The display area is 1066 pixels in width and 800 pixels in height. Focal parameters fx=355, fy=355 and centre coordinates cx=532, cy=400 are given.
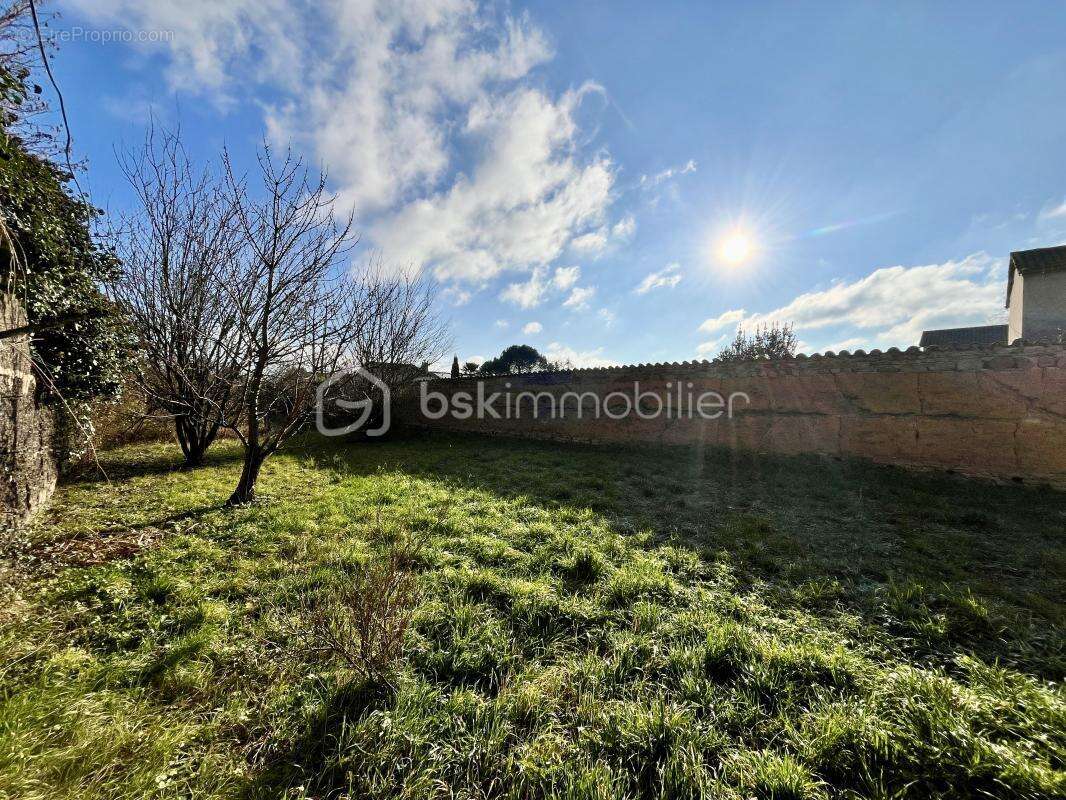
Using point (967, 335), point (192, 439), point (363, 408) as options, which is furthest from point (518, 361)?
point (967, 335)

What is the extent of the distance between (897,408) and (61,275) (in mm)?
11464

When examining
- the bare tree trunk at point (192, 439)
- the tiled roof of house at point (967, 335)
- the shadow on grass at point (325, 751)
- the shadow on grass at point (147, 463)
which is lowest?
the shadow on grass at point (325, 751)

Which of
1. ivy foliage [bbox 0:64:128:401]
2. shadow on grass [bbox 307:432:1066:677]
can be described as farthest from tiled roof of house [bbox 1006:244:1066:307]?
ivy foliage [bbox 0:64:128:401]

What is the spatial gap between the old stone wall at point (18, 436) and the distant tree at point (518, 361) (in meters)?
19.7

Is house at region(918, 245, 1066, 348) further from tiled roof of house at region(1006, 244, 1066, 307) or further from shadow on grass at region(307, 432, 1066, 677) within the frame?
shadow on grass at region(307, 432, 1066, 677)

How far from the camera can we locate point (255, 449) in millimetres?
4434

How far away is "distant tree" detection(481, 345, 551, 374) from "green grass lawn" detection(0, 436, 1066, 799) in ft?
63.9

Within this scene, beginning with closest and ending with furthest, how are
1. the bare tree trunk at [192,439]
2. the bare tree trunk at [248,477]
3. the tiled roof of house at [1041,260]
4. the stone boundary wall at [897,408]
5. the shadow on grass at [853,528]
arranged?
the shadow on grass at [853,528] < the bare tree trunk at [248,477] < the stone boundary wall at [897,408] < the bare tree trunk at [192,439] < the tiled roof of house at [1041,260]

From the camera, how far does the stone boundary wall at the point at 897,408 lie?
192 inches

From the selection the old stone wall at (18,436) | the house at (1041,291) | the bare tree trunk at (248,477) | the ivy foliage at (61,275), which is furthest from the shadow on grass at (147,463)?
the house at (1041,291)

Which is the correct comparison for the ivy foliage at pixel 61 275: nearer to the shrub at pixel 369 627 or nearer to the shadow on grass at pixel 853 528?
the shadow on grass at pixel 853 528

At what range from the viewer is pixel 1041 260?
8078mm

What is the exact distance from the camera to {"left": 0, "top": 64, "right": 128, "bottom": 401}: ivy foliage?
11.4 ft

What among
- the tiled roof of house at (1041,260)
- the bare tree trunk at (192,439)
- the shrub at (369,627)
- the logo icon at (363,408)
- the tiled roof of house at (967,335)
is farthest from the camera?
the tiled roof of house at (967,335)
